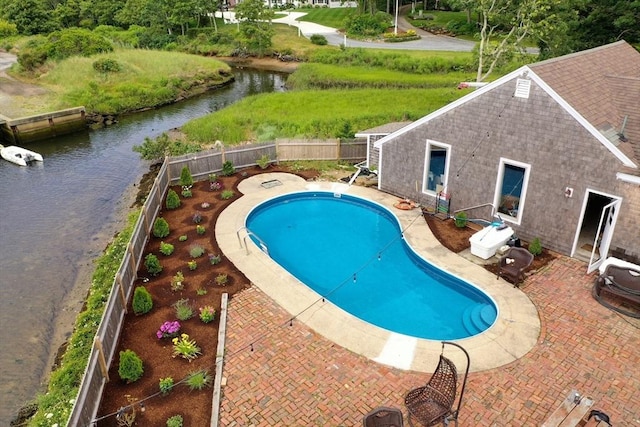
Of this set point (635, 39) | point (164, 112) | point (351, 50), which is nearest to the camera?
point (635, 39)

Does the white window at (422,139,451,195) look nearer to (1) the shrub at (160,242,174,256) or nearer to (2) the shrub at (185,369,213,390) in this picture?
(1) the shrub at (160,242,174,256)

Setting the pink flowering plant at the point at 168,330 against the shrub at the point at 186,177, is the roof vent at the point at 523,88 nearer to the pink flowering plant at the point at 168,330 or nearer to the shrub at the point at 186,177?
the pink flowering plant at the point at 168,330

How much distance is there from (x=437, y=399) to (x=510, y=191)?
9710 mm

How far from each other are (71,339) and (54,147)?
74.7ft

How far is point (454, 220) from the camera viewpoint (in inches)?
685

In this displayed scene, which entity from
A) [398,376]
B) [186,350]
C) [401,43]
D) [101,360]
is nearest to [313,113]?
[186,350]

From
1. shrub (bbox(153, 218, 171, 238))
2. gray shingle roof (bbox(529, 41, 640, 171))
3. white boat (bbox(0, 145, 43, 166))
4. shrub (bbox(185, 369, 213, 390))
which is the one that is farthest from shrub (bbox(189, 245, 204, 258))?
white boat (bbox(0, 145, 43, 166))

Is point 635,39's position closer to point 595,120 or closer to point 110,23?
point 595,120

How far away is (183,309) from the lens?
41.6 ft

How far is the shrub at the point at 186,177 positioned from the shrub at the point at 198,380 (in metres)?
11.8

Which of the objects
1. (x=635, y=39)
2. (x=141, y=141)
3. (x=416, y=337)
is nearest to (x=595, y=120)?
(x=416, y=337)

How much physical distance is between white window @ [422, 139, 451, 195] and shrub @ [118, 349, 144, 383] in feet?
40.6

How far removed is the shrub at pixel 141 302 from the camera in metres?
12.8

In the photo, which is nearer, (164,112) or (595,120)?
(595,120)
